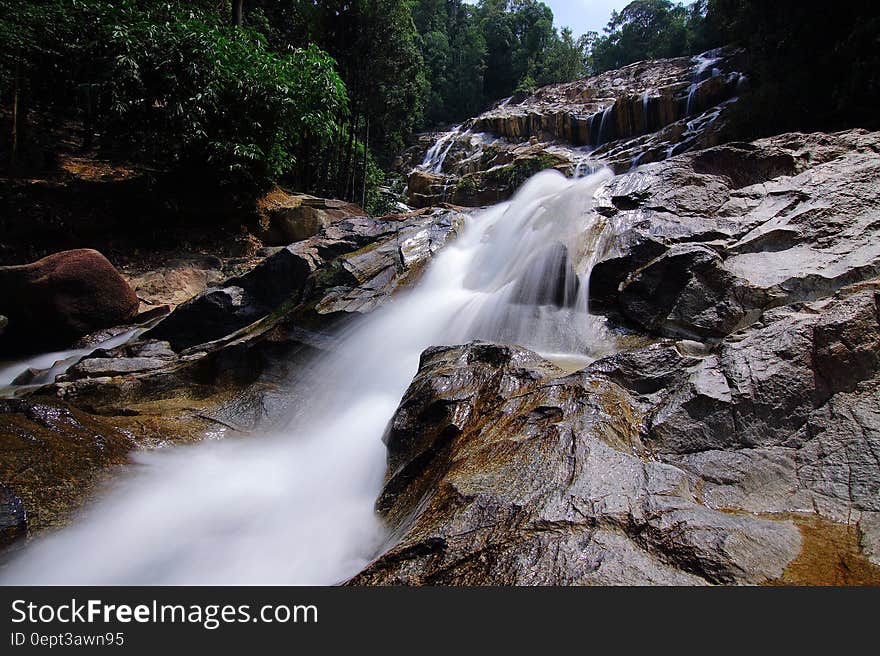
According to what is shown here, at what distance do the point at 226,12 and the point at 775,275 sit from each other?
61.7 ft

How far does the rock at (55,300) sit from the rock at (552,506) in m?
8.03

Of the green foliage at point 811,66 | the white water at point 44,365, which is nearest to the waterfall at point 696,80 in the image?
the green foliage at point 811,66

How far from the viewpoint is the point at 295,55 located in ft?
37.3

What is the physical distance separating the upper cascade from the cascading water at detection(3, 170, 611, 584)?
10155mm

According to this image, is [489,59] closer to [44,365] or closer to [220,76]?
[220,76]

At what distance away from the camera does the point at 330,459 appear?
171 inches

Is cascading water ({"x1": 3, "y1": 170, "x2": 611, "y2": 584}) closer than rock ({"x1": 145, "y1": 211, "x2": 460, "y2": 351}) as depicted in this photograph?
Yes

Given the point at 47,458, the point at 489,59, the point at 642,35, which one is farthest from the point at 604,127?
the point at 642,35

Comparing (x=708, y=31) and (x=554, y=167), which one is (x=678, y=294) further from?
(x=708, y=31)

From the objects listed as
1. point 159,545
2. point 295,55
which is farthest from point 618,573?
point 295,55

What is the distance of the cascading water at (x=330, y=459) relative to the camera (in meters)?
2.90

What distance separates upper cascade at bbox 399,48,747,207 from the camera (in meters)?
16.3

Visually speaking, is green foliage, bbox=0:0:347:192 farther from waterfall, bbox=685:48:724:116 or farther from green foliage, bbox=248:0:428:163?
waterfall, bbox=685:48:724:116

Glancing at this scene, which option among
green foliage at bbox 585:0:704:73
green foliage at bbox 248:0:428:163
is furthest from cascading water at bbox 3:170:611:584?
green foliage at bbox 585:0:704:73
